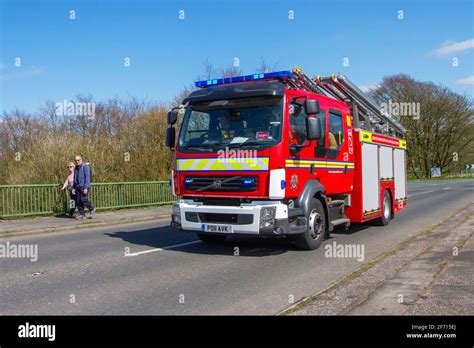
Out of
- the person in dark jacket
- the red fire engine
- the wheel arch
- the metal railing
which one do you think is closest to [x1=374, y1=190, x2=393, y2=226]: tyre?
the red fire engine

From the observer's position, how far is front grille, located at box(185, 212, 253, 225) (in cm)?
823

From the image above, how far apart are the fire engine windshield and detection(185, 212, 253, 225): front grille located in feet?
3.86

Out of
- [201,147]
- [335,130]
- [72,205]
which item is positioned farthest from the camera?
[72,205]

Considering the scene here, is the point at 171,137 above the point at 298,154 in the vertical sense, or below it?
above

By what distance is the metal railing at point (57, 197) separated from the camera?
1512 centimetres

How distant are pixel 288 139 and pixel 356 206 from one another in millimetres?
3485

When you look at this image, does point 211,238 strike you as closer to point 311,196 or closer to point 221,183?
point 221,183

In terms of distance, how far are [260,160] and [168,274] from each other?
240 centimetres

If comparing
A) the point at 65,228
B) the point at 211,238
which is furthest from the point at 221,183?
the point at 65,228

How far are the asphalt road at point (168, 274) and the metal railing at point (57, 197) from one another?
384cm

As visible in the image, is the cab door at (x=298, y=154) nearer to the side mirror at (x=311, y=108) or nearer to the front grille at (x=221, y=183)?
the side mirror at (x=311, y=108)

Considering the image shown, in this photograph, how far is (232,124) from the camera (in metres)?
8.69

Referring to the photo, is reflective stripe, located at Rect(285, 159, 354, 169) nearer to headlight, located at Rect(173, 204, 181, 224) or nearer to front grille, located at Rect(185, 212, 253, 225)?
front grille, located at Rect(185, 212, 253, 225)
